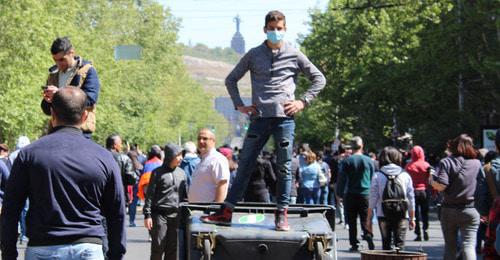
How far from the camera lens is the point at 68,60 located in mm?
9250

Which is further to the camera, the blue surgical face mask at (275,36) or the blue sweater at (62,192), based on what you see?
the blue surgical face mask at (275,36)

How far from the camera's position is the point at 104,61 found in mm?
67625

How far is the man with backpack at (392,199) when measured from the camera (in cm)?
1566

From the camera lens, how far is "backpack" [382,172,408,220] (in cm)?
1563

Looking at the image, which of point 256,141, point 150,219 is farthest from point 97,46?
point 256,141

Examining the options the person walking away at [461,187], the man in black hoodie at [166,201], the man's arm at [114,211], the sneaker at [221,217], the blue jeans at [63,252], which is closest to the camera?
the blue jeans at [63,252]

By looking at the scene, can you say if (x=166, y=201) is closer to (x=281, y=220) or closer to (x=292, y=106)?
(x=292, y=106)

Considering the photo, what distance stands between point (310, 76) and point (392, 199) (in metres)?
6.20

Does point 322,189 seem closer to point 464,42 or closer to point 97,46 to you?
point 464,42

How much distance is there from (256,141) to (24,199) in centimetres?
315

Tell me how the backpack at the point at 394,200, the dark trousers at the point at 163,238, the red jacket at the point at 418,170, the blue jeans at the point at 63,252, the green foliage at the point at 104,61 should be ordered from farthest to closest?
the green foliage at the point at 104,61, the red jacket at the point at 418,170, the backpack at the point at 394,200, the dark trousers at the point at 163,238, the blue jeans at the point at 63,252

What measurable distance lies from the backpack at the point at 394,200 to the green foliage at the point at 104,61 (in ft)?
102

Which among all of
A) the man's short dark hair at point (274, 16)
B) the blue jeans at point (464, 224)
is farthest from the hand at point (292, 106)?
the blue jeans at point (464, 224)

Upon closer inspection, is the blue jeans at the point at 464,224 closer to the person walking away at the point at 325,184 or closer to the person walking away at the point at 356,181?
the person walking away at the point at 356,181
